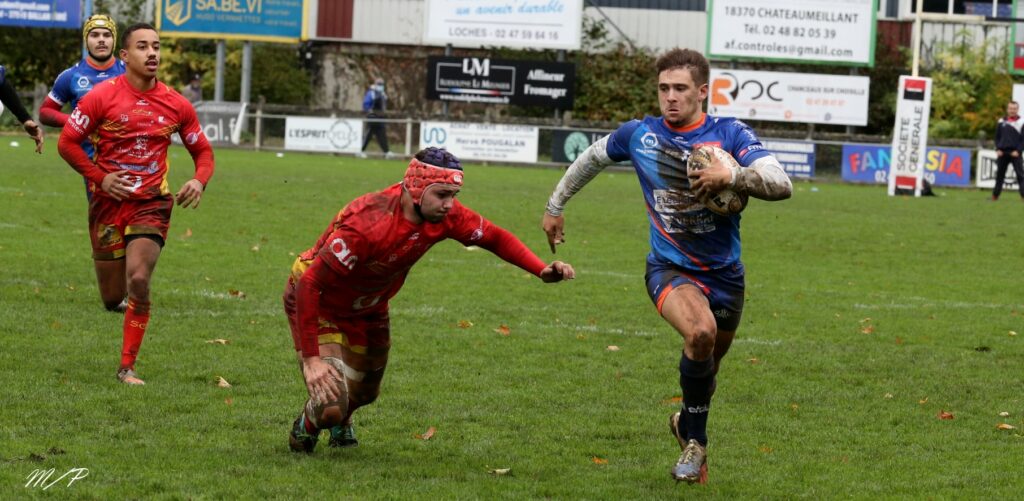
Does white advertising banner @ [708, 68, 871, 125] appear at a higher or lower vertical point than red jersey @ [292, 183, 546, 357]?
higher

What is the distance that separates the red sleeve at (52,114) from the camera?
1066 cm

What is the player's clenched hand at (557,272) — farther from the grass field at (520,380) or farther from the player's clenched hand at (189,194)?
the player's clenched hand at (189,194)

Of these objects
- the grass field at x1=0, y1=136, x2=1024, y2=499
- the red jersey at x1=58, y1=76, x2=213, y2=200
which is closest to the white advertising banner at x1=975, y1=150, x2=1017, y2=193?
the grass field at x1=0, y1=136, x2=1024, y2=499

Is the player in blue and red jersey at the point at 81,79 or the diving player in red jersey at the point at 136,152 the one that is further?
the player in blue and red jersey at the point at 81,79

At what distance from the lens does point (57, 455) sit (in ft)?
21.5

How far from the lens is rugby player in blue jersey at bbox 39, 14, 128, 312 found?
10.1 metres

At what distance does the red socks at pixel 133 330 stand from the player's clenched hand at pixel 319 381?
8.54 ft

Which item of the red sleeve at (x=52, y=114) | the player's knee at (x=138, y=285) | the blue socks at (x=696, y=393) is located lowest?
the blue socks at (x=696, y=393)

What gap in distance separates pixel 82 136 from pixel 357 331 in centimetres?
298

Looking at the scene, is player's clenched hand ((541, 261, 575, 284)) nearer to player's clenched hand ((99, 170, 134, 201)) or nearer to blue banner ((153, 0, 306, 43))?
player's clenched hand ((99, 170, 134, 201))

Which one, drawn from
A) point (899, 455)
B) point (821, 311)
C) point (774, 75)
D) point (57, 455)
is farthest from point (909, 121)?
point (57, 455)

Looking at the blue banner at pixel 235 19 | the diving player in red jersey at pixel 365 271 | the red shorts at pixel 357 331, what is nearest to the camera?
the diving player in red jersey at pixel 365 271

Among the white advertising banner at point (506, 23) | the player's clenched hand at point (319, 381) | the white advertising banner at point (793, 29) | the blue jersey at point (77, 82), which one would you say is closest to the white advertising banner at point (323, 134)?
the white advertising banner at point (506, 23)

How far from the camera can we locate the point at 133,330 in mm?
8641
